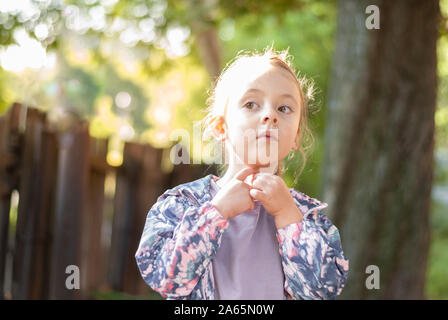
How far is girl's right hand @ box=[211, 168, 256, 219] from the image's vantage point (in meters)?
1.51

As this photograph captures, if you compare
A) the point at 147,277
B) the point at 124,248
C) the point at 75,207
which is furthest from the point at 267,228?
the point at 124,248

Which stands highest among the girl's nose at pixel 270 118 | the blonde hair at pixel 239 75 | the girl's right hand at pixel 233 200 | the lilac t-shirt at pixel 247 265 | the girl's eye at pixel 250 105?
the blonde hair at pixel 239 75

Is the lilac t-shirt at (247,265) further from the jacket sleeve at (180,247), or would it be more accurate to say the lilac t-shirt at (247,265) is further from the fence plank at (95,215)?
the fence plank at (95,215)

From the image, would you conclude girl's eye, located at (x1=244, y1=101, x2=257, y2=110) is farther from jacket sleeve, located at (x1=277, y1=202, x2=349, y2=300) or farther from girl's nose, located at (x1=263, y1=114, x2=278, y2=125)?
jacket sleeve, located at (x1=277, y1=202, x2=349, y2=300)

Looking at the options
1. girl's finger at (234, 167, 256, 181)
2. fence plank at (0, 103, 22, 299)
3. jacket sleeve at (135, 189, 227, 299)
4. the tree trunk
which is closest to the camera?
jacket sleeve at (135, 189, 227, 299)

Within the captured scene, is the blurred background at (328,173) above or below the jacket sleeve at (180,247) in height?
above

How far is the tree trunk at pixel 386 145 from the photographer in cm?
457

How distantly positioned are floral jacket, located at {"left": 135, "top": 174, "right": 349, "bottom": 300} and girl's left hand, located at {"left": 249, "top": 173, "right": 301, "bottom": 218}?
0.05 meters

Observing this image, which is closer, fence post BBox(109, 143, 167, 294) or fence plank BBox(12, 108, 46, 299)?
fence plank BBox(12, 108, 46, 299)

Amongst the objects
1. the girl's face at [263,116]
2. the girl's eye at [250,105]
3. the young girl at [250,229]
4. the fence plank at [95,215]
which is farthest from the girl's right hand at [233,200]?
the fence plank at [95,215]

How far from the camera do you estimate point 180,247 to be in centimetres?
148

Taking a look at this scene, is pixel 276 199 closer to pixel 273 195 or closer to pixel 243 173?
pixel 273 195

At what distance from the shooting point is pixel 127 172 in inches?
209

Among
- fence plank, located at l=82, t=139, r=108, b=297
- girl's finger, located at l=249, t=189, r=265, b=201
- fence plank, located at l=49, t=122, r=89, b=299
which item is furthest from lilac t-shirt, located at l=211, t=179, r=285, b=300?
fence plank, located at l=82, t=139, r=108, b=297
